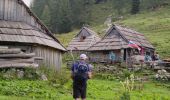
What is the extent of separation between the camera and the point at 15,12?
32156mm

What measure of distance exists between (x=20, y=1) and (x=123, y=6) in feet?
302

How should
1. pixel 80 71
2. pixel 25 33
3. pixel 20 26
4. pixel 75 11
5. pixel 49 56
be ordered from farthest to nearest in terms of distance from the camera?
pixel 75 11 < pixel 49 56 < pixel 20 26 < pixel 25 33 < pixel 80 71

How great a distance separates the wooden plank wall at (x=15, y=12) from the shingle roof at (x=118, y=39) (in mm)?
18312

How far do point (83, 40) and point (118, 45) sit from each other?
16.9 m

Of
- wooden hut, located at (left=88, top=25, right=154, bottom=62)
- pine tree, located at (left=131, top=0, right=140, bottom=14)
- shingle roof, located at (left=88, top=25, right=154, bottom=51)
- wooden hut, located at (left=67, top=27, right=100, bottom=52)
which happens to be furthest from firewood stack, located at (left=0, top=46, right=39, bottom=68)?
pine tree, located at (left=131, top=0, right=140, bottom=14)

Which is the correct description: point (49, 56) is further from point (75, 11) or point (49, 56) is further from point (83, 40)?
point (75, 11)

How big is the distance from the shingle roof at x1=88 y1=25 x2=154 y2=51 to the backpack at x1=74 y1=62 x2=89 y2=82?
105 feet

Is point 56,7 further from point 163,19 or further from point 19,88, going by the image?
point 19,88

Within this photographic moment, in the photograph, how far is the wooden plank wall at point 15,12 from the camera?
3146 cm

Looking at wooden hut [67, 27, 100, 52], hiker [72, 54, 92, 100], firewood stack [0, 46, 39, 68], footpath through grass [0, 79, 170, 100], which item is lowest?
footpath through grass [0, 79, 170, 100]

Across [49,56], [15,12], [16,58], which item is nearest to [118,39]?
[49,56]

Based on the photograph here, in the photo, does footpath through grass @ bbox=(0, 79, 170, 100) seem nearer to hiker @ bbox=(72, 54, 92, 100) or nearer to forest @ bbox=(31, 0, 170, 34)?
hiker @ bbox=(72, 54, 92, 100)

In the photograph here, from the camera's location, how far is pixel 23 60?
28.1m

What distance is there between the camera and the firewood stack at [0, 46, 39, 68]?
27500 millimetres
